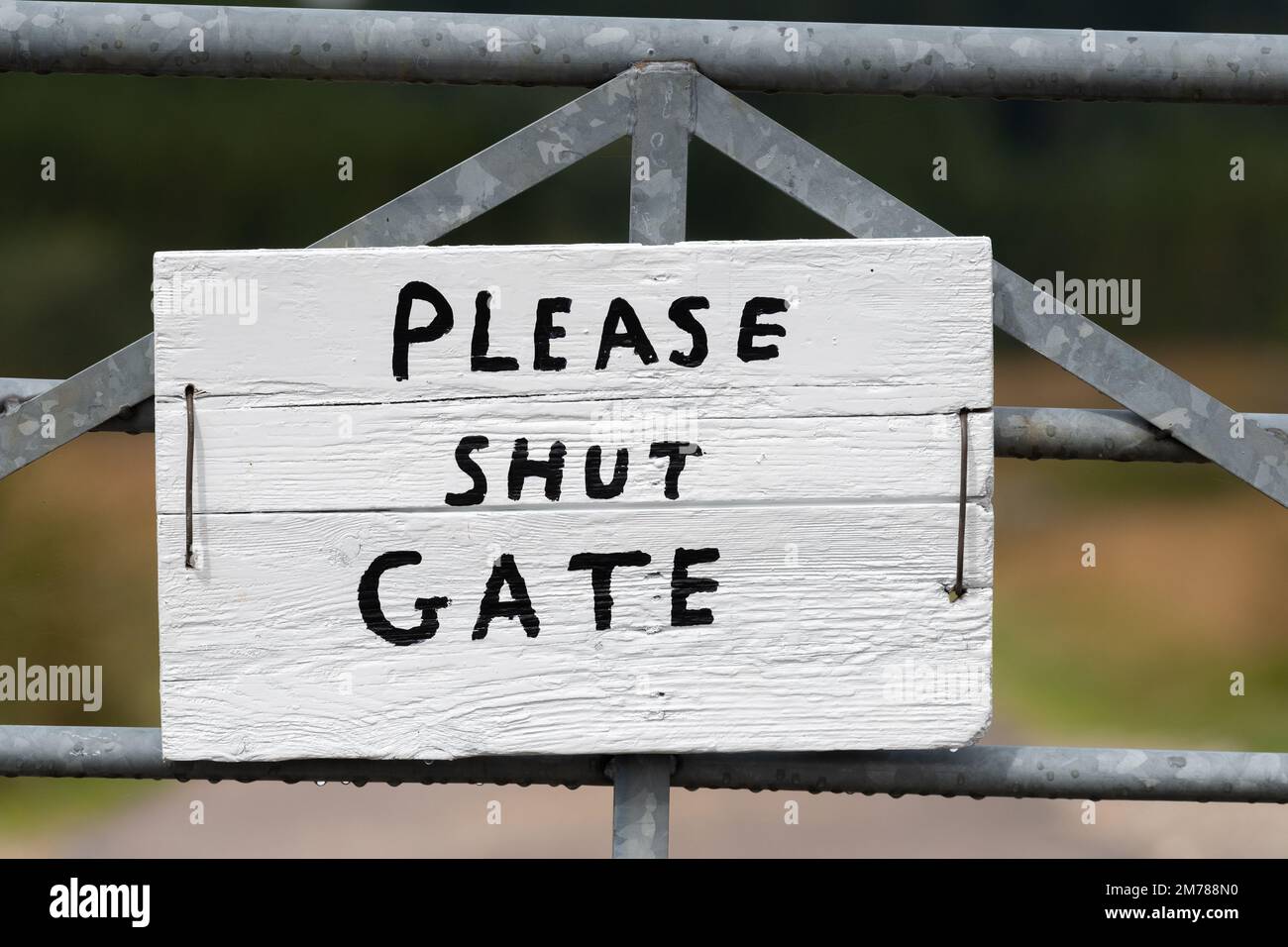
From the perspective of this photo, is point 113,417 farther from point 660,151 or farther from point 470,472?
point 660,151

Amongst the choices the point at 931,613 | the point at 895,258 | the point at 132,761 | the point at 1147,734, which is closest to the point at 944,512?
the point at 931,613

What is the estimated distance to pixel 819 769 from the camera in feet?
3.26

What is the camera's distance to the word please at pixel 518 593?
925 millimetres

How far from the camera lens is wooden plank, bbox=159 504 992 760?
36.4 inches

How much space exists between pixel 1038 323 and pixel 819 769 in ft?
1.46

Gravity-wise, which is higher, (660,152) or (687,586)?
(660,152)

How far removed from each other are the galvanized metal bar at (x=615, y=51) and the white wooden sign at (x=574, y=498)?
16cm

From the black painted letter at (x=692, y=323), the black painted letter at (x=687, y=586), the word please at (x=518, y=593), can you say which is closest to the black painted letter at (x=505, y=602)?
the word please at (x=518, y=593)

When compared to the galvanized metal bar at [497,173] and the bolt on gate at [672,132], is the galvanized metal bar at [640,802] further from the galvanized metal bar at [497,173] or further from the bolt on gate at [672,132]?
the galvanized metal bar at [497,173]

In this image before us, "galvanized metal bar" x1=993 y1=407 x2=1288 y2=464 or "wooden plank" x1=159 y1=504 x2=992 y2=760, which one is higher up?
"galvanized metal bar" x1=993 y1=407 x2=1288 y2=464

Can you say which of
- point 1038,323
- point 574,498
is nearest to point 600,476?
point 574,498

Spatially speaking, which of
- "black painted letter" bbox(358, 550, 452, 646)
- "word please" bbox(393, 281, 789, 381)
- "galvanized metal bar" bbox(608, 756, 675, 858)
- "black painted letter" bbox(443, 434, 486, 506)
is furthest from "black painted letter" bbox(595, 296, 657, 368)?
"galvanized metal bar" bbox(608, 756, 675, 858)

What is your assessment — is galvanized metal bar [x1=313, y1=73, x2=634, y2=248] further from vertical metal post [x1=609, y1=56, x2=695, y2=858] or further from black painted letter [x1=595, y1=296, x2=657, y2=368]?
black painted letter [x1=595, y1=296, x2=657, y2=368]

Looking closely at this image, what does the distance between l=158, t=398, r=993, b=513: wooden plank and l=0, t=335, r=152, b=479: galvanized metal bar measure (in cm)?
7
